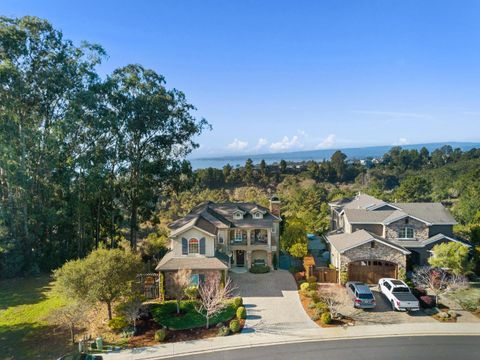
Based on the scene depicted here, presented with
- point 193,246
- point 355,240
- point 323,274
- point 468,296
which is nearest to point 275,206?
point 323,274

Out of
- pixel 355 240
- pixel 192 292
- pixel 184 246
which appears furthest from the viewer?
pixel 355 240

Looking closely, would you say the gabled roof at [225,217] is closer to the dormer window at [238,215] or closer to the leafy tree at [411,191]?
the dormer window at [238,215]

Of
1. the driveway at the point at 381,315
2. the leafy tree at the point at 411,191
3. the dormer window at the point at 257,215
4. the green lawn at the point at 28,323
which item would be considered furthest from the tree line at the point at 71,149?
the leafy tree at the point at 411,191

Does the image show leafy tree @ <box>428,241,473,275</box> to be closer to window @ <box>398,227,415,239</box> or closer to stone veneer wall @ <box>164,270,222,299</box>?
window @ <box>398,227,415,239</box>

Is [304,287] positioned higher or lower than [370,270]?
lower

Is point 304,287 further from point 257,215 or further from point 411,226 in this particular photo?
point 411,226

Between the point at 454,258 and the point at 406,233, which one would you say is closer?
the point at 454,258

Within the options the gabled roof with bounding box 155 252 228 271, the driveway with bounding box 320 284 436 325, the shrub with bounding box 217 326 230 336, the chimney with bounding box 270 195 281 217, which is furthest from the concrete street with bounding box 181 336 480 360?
the chimney with bounding box 270 195 281 217
